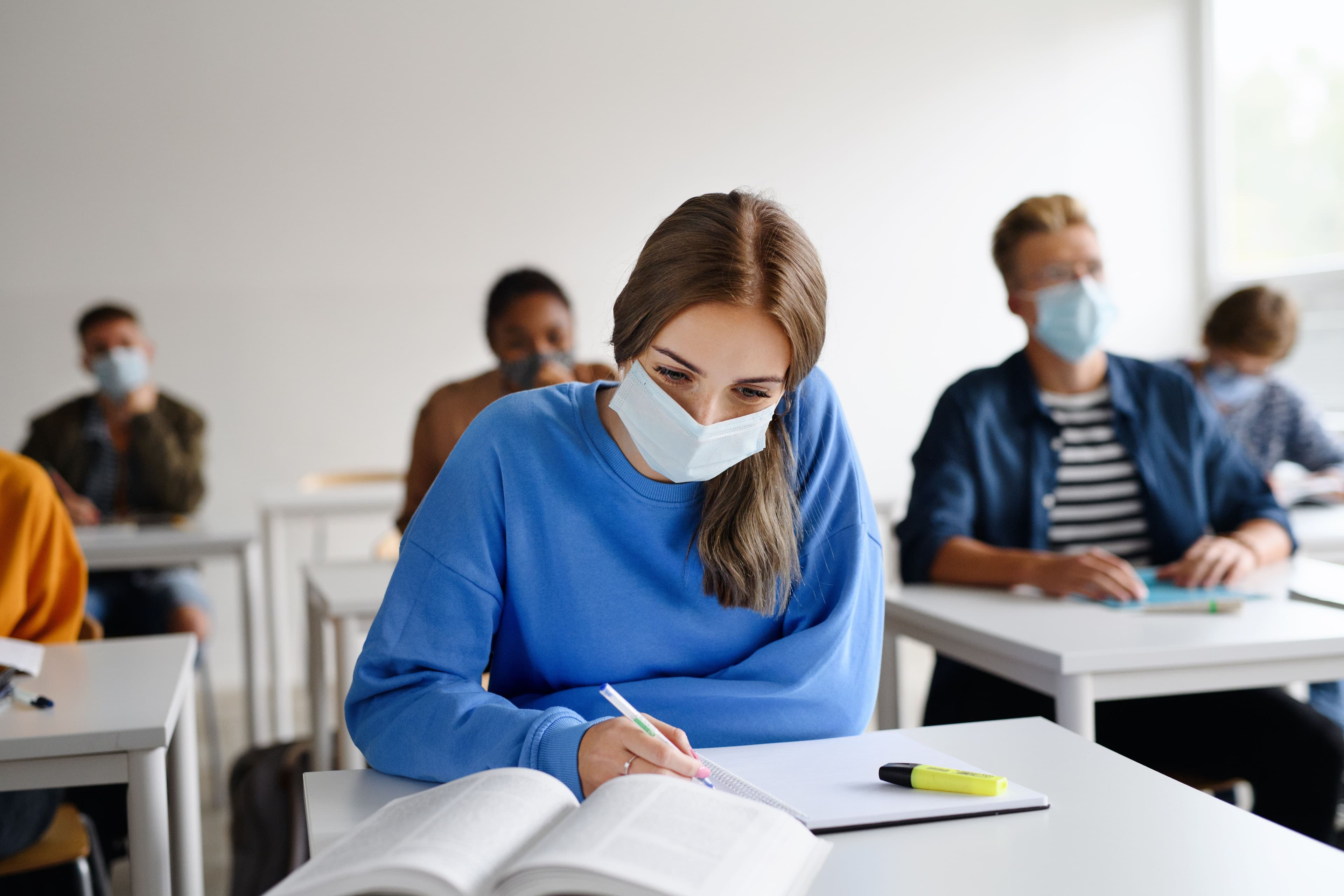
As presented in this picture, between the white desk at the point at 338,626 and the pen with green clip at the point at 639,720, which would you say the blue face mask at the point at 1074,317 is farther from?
the pen with green clip at the point at 639,720

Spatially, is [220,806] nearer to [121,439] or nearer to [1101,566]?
[121,439]

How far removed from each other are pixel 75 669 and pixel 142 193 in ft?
11.3

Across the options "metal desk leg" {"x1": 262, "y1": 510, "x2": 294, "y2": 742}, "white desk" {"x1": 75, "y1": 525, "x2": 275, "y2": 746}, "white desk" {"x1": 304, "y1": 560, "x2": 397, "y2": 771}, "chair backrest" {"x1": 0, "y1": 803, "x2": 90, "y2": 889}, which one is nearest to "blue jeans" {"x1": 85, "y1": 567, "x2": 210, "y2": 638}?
"white desk" {"x1": 75, "y1": 525, "x2": 275, "y2": 746}

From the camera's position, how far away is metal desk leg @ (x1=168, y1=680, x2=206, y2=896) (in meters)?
1.49

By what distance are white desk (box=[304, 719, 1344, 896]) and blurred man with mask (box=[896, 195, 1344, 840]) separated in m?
0.94

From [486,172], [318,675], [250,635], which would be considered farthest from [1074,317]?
[486,172]

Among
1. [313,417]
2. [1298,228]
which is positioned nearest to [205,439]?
[313,417]

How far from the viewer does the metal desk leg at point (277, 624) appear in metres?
3.50

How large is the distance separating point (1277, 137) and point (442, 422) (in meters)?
4.14

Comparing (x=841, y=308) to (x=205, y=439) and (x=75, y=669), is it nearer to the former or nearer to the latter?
(x=205, y=439)

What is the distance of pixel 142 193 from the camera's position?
4.50 meters

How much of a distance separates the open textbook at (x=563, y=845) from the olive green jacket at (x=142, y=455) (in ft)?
10.2

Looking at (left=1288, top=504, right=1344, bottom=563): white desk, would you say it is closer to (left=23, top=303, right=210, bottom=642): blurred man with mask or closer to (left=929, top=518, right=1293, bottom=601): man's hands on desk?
(left=929, top=518, right=1293, bottom=601): man's hands on desk

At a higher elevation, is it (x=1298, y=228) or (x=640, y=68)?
(x=640, y=68)
